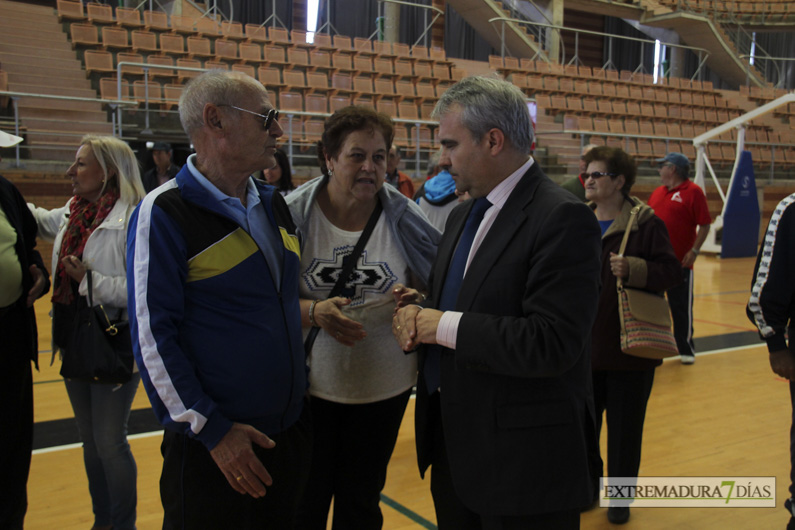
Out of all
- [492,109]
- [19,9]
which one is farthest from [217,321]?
[19,9]

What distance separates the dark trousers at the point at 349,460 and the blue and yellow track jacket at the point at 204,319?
43cm

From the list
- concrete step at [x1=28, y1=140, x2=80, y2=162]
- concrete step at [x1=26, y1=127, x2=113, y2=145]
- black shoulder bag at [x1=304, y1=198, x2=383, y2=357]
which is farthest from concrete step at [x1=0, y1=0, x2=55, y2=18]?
black shoulder bag at [x1=304, y1=198, x2=383, y2=357]

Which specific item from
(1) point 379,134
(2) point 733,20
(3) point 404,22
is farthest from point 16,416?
(2) point 733,20

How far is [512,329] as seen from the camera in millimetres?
1338

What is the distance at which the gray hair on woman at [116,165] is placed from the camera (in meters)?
2.30

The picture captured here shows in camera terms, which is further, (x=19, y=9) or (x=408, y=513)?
(x=19, y=9)

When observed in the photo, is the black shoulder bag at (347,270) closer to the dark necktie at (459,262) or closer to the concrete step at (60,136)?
the dark necktie at (459,262)

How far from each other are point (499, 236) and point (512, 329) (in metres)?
0.22

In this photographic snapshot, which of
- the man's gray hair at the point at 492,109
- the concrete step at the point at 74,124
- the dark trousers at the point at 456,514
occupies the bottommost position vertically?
the dark trousers at the point at 456,514

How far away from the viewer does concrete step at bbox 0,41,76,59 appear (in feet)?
31.1

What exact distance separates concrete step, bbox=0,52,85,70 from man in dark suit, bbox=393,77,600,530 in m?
9.68

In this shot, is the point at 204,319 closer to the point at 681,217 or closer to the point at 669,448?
the point at 669,448

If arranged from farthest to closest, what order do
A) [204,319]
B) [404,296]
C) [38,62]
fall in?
[38,62], [404,296], [204,319]

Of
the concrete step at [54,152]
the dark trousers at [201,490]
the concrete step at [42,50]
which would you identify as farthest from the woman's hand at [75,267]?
the concrete step at [42,50]
